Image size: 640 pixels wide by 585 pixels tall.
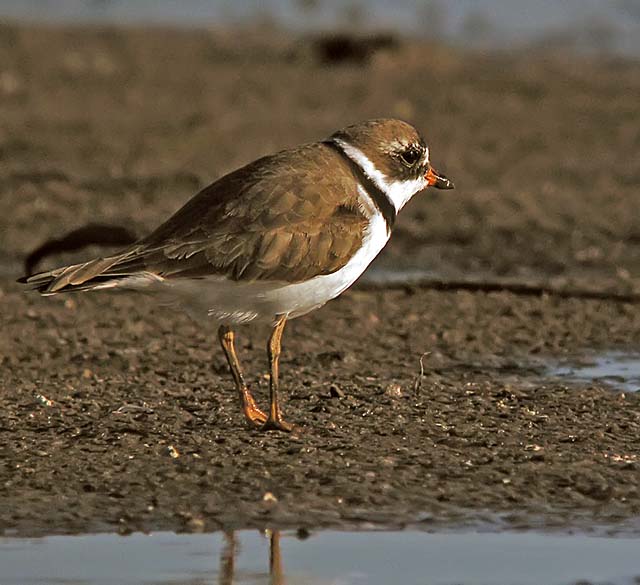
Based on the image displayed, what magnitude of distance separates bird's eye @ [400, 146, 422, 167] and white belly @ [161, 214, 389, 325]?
21.5 inches

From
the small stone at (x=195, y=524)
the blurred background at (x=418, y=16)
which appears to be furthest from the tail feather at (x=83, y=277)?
the blurred background at (x=418, y=16)

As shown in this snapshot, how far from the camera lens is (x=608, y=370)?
737 centimetres

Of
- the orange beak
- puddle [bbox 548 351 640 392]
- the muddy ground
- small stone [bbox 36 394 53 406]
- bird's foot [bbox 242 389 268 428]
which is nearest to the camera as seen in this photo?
the muddy ground

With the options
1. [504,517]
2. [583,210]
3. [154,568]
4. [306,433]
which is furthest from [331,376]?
[583,210]

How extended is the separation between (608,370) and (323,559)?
9.33 feet

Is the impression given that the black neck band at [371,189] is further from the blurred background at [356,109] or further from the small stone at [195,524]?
the blurred background at [356,109]

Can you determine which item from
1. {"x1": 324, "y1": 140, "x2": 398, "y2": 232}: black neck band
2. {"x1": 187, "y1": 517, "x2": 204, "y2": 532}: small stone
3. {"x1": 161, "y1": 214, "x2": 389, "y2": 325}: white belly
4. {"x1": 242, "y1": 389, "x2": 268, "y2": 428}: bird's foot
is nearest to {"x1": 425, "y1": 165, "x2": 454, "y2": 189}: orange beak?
{"x1": 324, "y1": 140, "x2": 398, "y2": 232}: black neck band

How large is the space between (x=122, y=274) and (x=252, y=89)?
8.69m

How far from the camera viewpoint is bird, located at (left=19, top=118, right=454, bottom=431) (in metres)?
5.98

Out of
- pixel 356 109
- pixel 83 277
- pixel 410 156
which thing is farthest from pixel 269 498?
Answer: pixel 356 109

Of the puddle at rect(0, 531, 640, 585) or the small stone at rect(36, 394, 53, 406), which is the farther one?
the small stone at rect(36, 394, 53, 406)

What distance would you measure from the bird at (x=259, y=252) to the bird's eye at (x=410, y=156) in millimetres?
363

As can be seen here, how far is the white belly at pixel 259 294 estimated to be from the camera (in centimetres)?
604

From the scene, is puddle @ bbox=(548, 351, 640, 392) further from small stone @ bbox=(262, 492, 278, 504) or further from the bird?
small stone @ bbox=(262, 492, 278, 504)
